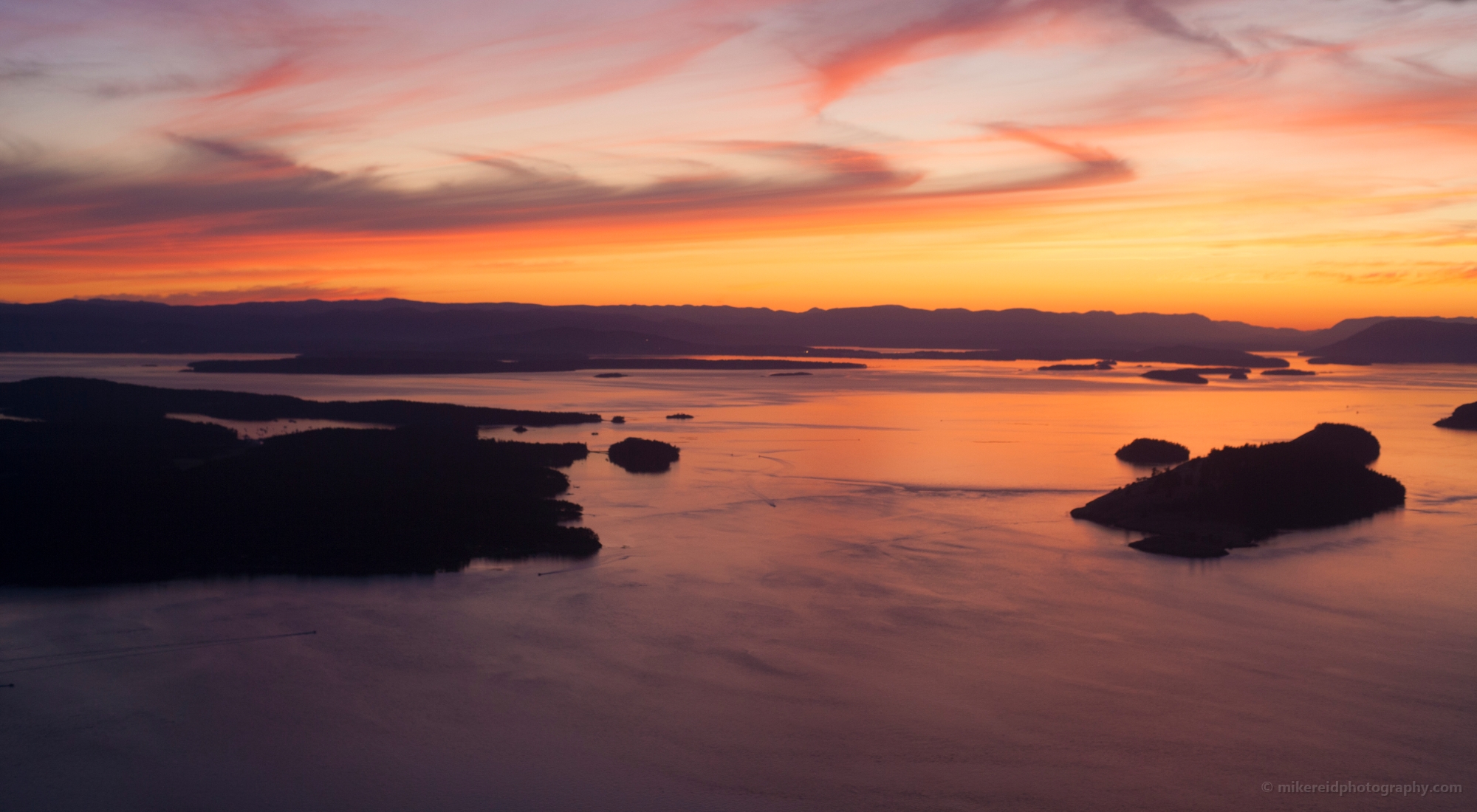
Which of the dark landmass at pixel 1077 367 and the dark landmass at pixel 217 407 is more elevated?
the dark landmass at pixel 1077 367

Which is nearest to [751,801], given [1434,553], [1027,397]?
[1434,553]

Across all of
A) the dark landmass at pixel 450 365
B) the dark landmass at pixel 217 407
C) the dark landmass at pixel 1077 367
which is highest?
the dark landmass at pixel 1077 367

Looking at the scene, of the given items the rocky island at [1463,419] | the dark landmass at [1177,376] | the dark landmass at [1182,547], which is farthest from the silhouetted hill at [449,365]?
the dark landmass at [1182,547]

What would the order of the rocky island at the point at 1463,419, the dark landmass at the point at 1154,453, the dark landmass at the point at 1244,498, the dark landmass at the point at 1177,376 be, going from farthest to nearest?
the dark landmass at the point at 1177,376
the rocky island at the point at 1463,419
the dark landmass at the point at 1154,453
the dark landmass at the point at 1244,498

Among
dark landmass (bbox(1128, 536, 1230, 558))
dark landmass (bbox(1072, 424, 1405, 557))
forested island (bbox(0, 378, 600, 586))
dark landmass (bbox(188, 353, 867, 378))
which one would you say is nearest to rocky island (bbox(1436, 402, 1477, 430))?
dark landmass (bbox(1072, 424, 1405, 557))

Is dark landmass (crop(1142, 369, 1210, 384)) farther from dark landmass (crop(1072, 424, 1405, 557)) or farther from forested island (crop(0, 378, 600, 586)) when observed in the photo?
forested island (crop(0, 378, 600, 586))

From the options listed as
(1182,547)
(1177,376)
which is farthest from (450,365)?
(1182,547)

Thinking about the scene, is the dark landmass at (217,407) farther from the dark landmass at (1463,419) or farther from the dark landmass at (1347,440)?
the dark landmass at (1463,419)
